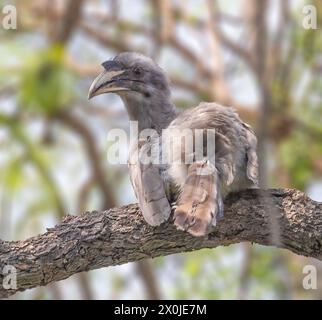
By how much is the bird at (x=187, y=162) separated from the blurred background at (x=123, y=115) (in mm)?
2905

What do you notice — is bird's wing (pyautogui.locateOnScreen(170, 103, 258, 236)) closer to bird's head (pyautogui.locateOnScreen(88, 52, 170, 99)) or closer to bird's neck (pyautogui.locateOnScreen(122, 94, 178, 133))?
bird's neck (pyautogui.locateOnScreen(122, 94, 178, 133))

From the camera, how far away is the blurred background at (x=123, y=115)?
880 centimetres

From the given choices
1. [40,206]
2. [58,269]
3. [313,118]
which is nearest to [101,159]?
[40,206]

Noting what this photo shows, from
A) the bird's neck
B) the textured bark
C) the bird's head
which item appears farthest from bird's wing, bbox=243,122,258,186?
the bird's head

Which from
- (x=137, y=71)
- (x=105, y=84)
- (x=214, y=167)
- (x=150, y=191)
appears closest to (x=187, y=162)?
(x=214, y=167)

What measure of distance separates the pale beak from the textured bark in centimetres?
85

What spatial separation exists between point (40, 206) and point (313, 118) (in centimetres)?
315

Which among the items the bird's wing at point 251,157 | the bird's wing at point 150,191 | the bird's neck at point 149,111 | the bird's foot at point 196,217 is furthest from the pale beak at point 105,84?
the bird's foot at point 196,217

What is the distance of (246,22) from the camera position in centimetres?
990

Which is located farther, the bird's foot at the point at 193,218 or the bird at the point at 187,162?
the bird at the point at 187,162

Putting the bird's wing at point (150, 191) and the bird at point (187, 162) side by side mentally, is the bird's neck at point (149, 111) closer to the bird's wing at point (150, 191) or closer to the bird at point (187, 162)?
the bird at point (187, 162)

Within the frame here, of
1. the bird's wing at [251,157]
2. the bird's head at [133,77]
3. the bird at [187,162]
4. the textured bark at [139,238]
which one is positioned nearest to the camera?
→ the bird at [187,162]
